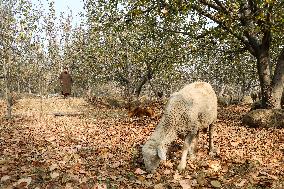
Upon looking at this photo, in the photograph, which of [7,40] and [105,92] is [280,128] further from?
[105,92]

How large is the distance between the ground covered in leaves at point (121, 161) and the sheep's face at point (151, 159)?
0.27 m

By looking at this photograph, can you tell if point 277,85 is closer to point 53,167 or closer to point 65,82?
point 53,167

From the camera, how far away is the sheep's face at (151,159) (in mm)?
10188

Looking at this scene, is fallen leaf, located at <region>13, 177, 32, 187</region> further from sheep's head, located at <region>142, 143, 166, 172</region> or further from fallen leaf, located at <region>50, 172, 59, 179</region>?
sheep's head, located at <region>142, 143, 166, 172</region>

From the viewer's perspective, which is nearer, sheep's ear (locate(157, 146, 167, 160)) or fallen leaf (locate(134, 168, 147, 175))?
sheep's ear (locate(157, 146, 167, 160))

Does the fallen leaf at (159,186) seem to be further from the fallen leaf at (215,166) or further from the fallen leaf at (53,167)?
the fallen leaf at (53,167)

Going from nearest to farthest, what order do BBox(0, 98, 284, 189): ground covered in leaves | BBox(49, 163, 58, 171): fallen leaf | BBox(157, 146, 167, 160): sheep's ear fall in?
BBox(157, 146, 167, 160): sheep's ear < BBox(0, 98, 284, 189): ground covered in leaves < BBox(49, 163, 58, 171): fallen leaf

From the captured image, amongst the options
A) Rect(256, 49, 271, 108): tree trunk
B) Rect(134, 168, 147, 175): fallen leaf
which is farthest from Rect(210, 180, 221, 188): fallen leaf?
Rect(256, 49, 271, 108): tree trunk

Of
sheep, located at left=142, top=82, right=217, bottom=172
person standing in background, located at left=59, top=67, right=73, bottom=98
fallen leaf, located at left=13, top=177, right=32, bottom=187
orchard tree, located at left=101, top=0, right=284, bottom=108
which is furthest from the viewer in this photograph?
person standing in background, located at left=59, top=67, right=73, bottom=98

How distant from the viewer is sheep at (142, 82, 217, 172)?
406 inches

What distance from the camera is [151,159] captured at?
10.3 meters

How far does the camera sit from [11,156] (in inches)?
466

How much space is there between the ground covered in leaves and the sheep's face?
0.89ft

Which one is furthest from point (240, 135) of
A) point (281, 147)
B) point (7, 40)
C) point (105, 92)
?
point (105, 92)
